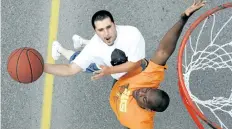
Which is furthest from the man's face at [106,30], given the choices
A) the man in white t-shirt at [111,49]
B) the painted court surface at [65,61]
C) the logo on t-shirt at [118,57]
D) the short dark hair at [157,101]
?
the painted court surface at [65,61]

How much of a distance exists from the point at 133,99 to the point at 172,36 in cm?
65

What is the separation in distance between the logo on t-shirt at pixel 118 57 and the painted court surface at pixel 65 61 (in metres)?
1.03

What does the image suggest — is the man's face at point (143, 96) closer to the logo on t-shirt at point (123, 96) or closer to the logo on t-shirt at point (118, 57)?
the logo on t-shirt at point (123, 96)

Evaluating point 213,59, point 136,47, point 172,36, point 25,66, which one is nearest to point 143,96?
point 136,47

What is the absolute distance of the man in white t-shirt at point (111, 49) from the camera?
11.3 feet

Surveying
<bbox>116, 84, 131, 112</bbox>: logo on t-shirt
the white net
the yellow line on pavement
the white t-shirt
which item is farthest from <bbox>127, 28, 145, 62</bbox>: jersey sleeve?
the yellow line on pavement

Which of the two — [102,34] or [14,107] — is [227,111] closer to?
[102,34]

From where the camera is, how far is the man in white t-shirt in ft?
11.3

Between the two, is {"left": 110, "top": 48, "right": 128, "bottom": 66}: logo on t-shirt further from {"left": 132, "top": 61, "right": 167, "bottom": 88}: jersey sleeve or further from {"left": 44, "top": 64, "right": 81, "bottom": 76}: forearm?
{"left": 44, "top": 64, "right": 81, "bottom": 76}: forearm

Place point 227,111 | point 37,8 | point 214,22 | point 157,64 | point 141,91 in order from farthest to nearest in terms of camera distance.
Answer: point 37,8 < point 214,22 < point 227,111 < point 157,64 < point 141,91

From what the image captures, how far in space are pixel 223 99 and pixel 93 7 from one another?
1810 mm

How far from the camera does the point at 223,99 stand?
4328 millimetres

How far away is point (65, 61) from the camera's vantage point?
15.6ft

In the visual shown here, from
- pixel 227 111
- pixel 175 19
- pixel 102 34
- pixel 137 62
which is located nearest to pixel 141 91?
pixel 137 62
